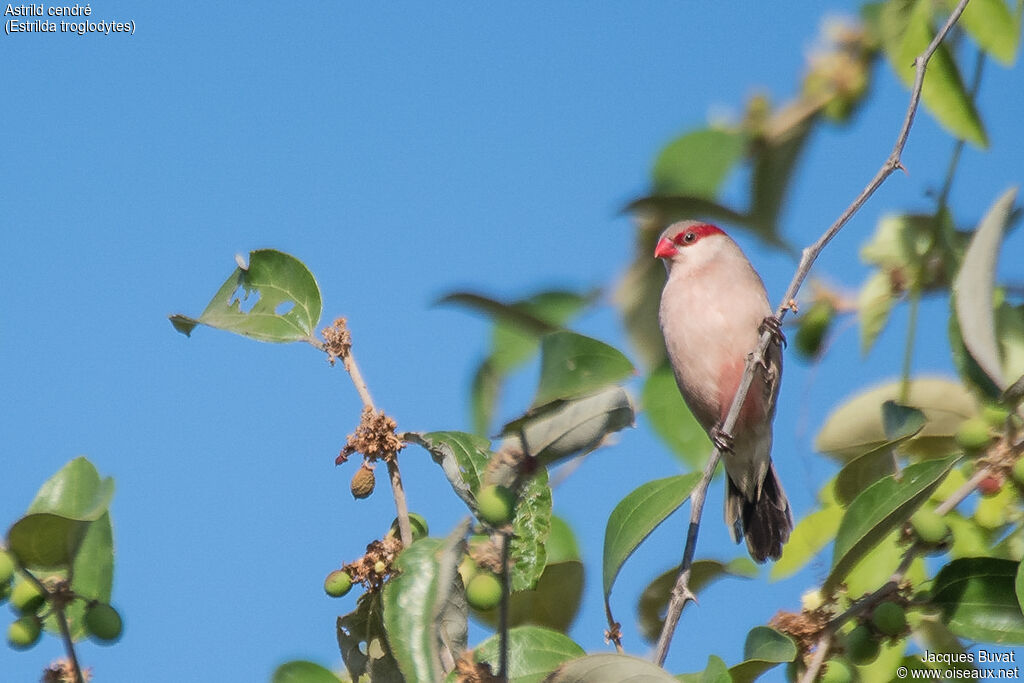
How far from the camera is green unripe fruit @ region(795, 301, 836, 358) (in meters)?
3.48

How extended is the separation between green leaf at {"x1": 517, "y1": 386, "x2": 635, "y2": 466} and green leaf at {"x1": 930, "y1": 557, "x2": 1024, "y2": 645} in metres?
0.98

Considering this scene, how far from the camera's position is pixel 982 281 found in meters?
2.48

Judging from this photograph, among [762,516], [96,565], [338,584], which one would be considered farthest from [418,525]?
[762,516]

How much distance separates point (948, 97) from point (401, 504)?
1835 mm

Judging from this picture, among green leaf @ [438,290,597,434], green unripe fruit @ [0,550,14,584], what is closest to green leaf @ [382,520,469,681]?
green unripe fruit @ [0,550,14,584]

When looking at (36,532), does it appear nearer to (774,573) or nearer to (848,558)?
(848,558)

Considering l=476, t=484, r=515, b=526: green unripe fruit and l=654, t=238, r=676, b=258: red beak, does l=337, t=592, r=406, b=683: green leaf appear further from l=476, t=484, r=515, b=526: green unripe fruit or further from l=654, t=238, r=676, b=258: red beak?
l=654, t=238, r=676, b=258: red beak

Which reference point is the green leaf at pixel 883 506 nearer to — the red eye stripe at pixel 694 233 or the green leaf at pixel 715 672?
the green leaf at pixel 715 672

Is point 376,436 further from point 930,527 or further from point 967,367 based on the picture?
point 967,367

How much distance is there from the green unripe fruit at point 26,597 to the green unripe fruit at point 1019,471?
1.98 m

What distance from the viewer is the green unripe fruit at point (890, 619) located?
2.29 metres

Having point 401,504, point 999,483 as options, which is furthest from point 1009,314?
point 401,504

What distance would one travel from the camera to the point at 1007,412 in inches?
97.1

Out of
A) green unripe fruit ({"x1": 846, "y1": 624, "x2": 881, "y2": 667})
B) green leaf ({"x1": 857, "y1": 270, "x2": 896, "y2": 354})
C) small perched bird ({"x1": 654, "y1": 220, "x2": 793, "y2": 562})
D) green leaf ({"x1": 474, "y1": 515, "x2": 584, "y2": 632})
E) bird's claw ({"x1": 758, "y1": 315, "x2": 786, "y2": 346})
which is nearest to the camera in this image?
green unripe fruit ({"x1": 846, "y1": 624, "x2": 881, "y2": 667})
